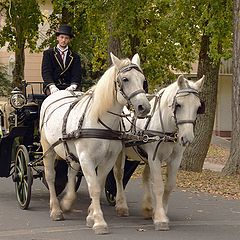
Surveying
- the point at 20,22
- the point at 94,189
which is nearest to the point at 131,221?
the point at 94,189

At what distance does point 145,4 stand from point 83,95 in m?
8.83

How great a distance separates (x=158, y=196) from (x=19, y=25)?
16.3m

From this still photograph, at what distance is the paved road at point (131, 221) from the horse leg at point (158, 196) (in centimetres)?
13

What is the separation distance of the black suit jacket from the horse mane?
199cm

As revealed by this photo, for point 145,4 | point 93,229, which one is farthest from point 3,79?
point 93,229

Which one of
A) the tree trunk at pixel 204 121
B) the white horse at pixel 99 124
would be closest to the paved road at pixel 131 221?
the white horse at pixel 99 124

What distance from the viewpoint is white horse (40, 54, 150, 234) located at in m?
8.38

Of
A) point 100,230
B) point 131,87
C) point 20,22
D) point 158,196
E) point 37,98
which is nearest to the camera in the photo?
point 131,87

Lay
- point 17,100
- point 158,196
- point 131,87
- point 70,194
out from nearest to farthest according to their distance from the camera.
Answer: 1. point 131,87
2. point 158,196
3. point 70,194
4. point 17,100

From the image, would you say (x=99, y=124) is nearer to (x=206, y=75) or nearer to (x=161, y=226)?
(x=161, y=226)

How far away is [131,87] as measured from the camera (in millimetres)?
8320

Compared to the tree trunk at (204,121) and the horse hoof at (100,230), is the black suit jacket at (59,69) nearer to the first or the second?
the horse hoof at (100,230)

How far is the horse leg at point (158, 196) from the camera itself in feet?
29.1

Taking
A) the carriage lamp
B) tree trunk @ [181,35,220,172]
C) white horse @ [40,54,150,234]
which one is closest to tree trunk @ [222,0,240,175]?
tree trunk @ [181,35,220,172]
